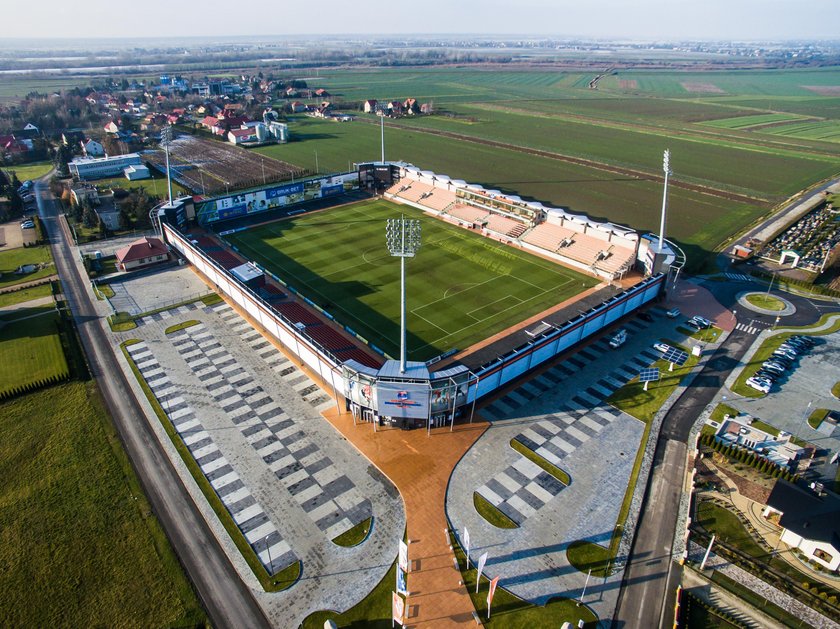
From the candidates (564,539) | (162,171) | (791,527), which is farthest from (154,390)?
(162,171)

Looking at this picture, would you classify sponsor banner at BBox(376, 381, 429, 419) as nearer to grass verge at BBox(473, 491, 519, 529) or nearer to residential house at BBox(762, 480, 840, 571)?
grass verge at BBox(473, 491, 519, 529)

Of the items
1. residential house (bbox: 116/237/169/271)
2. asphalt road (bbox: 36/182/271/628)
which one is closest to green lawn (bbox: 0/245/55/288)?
residential house (bbox: 116/237/169/271)

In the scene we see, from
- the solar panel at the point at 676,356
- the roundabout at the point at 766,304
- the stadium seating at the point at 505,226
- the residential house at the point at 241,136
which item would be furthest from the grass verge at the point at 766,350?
the residential house at the point at 241,136

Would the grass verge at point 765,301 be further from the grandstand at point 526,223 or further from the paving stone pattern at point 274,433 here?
the paving stone pattern at point 274,433

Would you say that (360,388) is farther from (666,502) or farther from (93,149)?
(93,149)

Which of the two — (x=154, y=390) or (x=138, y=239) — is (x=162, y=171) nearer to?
(x=138, y=239)
